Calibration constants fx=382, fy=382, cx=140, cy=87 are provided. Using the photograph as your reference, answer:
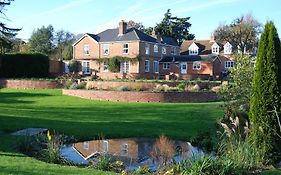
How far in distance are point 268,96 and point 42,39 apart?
8290cm

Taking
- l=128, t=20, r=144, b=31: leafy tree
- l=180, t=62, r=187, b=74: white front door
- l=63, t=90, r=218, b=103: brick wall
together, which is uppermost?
l=128, t=20, r=144, b=31: leafy tree

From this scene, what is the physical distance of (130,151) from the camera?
1180 cm

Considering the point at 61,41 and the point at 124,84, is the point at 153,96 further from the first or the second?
the point at 61,41

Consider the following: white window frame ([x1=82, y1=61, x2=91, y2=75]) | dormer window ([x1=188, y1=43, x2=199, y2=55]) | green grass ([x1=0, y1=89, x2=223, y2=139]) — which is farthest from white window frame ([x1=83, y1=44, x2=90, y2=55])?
green grass ([x1=0, y1=89, x2=223, y2=139])

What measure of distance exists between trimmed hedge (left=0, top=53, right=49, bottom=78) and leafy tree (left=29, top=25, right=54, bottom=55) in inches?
1368

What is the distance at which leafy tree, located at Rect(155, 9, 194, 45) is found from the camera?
8950 cm

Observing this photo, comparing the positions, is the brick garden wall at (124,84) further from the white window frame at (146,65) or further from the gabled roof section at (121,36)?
the white window frame at (146,65)

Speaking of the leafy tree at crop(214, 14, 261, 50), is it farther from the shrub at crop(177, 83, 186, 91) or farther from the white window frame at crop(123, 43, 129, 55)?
the shrub at crop(177, 83, 186, 91)

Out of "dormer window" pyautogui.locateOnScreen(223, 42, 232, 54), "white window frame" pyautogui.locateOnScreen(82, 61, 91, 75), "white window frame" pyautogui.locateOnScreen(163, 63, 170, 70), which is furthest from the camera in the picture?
"dormer window" pyautogui.locateOnScreen(223, 42, 232, 54)

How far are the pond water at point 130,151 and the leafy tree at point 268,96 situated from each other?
1578 millimetres

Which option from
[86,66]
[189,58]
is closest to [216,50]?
[189,58]

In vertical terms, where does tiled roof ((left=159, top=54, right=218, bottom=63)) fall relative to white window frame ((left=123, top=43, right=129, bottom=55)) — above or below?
below

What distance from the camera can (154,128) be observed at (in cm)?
1571

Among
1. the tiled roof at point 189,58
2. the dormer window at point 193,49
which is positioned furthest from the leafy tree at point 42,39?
the tiled roof at point 189,58
